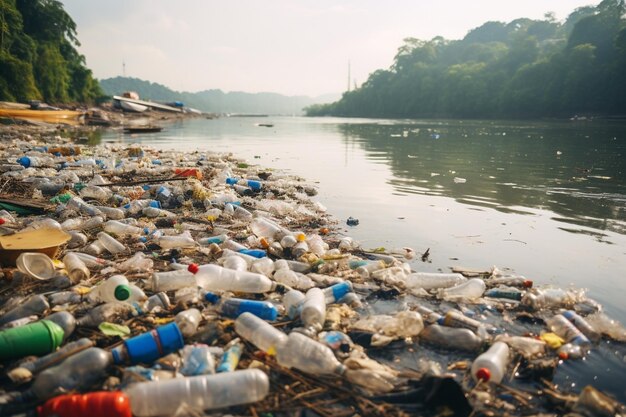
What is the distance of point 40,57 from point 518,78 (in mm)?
64123

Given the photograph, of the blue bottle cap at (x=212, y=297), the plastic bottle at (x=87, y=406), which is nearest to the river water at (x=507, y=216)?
the blue bottle cap at (x=212, y=297)

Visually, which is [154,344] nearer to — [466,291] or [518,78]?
[466,291]

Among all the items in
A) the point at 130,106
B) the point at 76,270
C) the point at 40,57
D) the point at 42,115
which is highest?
the point at 40,57

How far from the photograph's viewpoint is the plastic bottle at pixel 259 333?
226 centimetres

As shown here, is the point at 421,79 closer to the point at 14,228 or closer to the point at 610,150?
the point at 610,150

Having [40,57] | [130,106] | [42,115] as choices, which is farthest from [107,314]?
[130,106]

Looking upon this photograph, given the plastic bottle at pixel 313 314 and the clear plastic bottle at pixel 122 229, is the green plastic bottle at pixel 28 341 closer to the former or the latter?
the plastic bottle at pixel 313 314

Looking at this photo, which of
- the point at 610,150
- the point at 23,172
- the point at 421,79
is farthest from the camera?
the point at 421,79

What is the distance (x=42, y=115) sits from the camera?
2505 centimetres

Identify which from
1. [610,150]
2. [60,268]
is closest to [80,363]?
[60,268]

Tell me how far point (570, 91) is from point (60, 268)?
60.6 m

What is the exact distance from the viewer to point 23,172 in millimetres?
6895

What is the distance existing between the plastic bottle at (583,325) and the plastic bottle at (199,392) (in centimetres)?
218

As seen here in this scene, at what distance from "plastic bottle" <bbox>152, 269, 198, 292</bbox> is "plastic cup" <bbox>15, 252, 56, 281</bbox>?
2.56 ft
